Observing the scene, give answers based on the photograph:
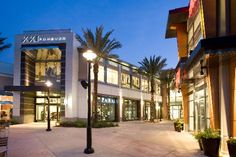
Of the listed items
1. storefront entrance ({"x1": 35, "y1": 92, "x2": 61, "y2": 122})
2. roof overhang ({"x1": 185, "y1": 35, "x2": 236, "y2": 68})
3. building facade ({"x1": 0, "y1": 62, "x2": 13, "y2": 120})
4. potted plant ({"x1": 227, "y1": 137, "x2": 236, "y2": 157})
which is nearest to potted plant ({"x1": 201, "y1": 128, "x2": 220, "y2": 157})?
potted plant ({"x1": 227, "y1": 137, "x2": 236, "y2": 157})

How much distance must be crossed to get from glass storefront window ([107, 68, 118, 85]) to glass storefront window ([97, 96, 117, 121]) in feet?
9.29

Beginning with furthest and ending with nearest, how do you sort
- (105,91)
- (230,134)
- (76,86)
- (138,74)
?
1. (138,74)
2. (105,91)
3. (76,86)
4. (230,134)

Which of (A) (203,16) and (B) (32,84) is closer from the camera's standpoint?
(A) (203,16)

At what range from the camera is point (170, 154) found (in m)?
14.2

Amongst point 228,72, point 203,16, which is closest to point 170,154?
point 228,72

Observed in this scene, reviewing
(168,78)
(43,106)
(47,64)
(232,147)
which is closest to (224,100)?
(232,147)

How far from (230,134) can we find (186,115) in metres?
16.1

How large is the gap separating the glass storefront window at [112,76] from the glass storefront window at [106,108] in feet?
9.29

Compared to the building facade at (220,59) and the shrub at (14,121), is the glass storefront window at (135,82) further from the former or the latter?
the building facade at (220,59)

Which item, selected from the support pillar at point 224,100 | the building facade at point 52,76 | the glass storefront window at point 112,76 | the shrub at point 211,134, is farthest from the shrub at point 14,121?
the support pillar at point 224,100

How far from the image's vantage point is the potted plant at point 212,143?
13.1 meters

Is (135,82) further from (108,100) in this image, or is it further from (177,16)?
(177,16)

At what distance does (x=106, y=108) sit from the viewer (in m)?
49.6

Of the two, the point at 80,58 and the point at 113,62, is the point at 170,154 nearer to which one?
the point at 80,58
